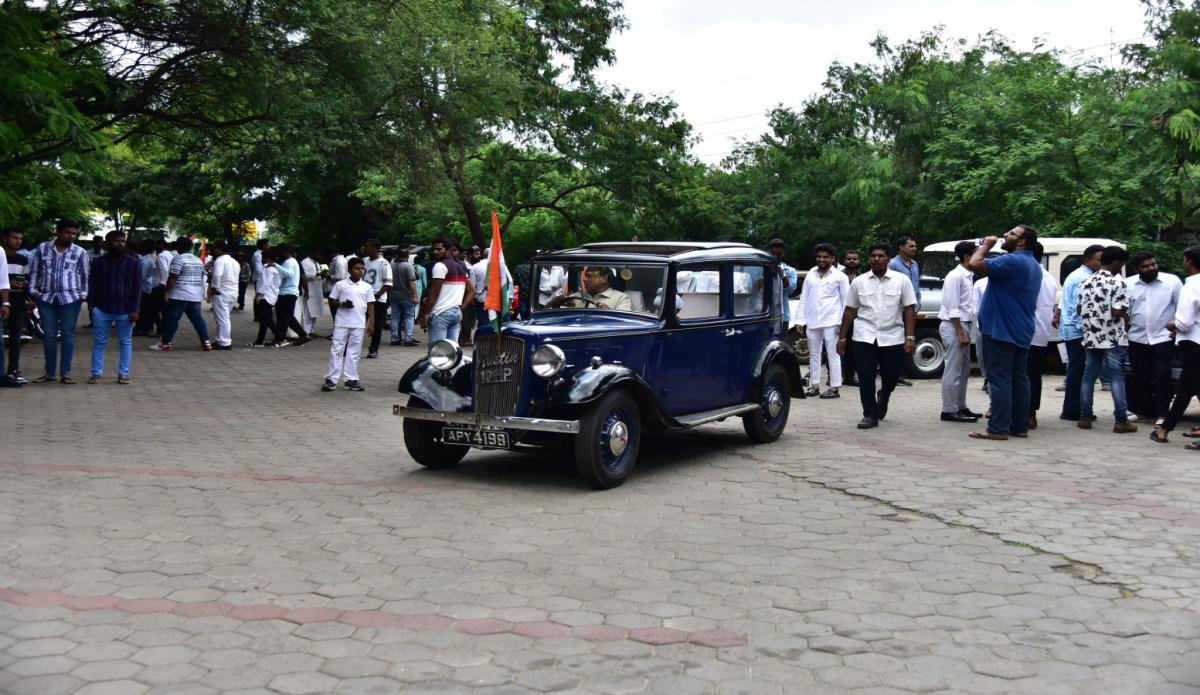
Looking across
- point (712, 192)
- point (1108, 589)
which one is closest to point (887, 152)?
point (712, 192)

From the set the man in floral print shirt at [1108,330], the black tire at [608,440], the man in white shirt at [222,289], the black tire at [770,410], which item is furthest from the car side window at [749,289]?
the man in white shirt at [222,289]

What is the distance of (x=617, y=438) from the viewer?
25.6ft

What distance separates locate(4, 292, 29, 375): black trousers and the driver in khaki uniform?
26.2ft

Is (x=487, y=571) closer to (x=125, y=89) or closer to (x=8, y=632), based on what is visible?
(x=8, y=632)

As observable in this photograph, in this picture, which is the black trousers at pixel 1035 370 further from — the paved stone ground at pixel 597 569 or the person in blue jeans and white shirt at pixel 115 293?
the person in blue jeans and white shirt at pixel 115 293

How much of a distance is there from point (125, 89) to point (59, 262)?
4.12 m

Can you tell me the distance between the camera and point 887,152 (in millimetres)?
26766

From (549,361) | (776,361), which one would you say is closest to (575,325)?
(549,361)

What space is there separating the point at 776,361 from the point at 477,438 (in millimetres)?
3225

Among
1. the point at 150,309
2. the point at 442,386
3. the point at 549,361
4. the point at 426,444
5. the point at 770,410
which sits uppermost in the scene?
the point at 150,309

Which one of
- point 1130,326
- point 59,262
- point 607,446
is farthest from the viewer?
point 59,262

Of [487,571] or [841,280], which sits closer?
[487,571]

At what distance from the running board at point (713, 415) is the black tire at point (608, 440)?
20.8 inches

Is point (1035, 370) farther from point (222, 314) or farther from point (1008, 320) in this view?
point (222, 314)
